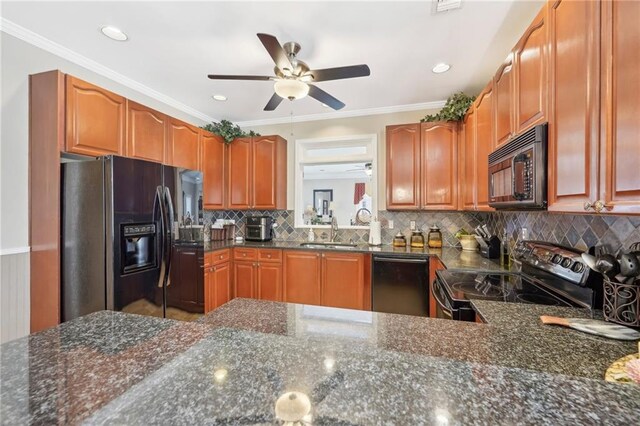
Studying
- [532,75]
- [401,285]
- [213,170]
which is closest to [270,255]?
[213,170]

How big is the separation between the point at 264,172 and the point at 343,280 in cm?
180

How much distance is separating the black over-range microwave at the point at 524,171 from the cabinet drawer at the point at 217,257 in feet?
9.21

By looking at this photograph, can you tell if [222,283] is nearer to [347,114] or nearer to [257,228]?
[257,228]

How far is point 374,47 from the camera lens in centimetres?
227

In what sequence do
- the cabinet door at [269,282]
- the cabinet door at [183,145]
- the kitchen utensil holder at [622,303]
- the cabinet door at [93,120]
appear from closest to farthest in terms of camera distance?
the kitchen utensil holder at [622,303]
the cabinet door at [93,120]
the cabinet door at [183,145]
the cabinet door at [269,282]

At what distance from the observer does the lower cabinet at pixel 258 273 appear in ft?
10.8

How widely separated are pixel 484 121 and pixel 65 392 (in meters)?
2.80

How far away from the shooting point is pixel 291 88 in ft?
6.88

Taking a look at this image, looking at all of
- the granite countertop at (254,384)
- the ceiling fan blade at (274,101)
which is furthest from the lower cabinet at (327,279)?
the granite countertop at (254,384)

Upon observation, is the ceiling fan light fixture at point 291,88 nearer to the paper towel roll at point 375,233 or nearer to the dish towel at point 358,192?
the paper towel roll at point 375,233

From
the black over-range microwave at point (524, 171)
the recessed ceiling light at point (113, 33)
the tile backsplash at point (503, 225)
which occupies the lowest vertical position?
the tile backsplash at point (503, 225)

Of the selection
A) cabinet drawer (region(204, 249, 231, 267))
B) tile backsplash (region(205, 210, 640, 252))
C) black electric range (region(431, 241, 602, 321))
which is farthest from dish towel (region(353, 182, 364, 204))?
black electric range (region(431, 241, 602, 321))

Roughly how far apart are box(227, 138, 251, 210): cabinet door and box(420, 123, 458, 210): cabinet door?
2283mm

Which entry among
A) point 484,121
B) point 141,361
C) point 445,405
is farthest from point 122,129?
point 484,121
